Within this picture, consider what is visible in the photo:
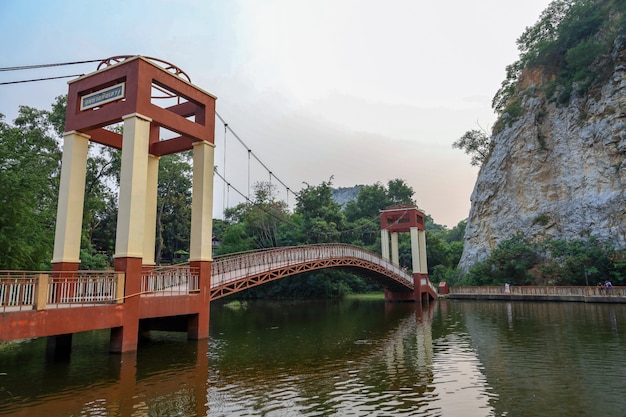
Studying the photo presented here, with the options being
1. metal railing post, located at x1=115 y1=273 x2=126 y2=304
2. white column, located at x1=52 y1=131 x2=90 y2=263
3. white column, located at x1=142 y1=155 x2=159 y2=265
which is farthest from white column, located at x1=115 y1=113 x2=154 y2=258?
white column, located at x1=142 y1=155 x2=159 y2=265

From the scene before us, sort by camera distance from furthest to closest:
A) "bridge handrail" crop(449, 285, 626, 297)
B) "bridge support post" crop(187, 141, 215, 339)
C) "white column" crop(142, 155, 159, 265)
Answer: "bridge handrail" crop(449, 285, 626, 297), "white column" crop(142, 155, 159, 265), "bridge support post" crop(187, 141, 215, 339)

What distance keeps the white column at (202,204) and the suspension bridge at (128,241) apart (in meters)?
0.03

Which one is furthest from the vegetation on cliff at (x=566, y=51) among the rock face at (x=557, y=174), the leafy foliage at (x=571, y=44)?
the rock face at (x=557, y=174)

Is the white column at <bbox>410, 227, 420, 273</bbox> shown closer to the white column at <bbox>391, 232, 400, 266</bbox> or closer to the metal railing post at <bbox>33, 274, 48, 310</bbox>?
the white column at <bbox>391, 232, 400, 266</bbox>

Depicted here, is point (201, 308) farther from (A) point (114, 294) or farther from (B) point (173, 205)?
(B) point (173, 205)

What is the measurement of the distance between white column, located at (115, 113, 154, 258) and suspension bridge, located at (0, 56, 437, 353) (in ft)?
→ 0.08

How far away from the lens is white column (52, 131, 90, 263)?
443 inches

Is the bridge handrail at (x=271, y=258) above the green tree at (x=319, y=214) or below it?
below

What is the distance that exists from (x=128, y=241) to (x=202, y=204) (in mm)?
2972

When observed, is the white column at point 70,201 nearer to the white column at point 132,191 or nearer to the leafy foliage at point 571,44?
the white column at point 132,191

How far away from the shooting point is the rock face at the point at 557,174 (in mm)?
26906

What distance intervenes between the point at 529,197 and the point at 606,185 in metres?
5.37

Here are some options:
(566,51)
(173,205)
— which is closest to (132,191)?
(173,205)

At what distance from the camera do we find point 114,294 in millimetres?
9867
